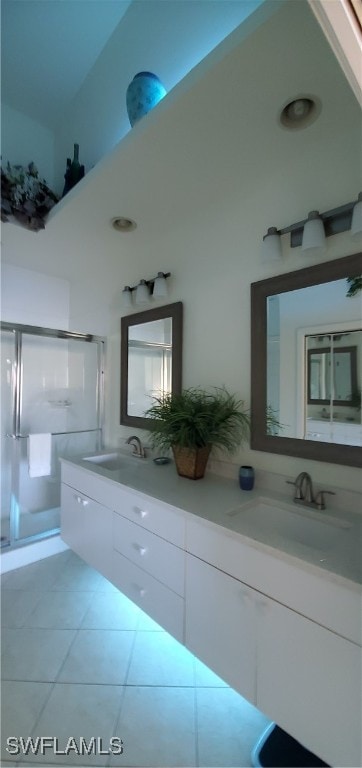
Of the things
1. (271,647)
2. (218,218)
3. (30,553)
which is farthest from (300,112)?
(30,553)

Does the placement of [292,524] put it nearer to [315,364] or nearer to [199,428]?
[199,428]

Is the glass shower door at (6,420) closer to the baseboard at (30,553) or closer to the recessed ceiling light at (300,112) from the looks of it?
the baseboard at (30,553)

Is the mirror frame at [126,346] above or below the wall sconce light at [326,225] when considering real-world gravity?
below

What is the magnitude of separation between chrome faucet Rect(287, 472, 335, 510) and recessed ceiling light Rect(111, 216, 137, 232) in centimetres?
168

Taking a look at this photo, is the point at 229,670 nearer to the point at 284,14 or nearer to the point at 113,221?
the point at 284,14

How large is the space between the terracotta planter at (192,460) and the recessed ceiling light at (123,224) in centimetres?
137

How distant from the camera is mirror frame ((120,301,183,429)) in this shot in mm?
1868

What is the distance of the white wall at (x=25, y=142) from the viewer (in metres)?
2.08

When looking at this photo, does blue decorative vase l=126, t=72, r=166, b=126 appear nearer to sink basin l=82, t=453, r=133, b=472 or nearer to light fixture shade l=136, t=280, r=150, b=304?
light fixture shade l=136, t=280, r=150, b=304

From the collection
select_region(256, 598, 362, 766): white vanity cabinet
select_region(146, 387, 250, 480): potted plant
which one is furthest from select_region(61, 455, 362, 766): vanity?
select_region(146, 387, 250, 480): potted plant

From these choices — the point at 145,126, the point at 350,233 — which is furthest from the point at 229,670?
the point at 145,126

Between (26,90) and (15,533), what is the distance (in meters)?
3.25

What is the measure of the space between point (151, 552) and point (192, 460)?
0.45 meters

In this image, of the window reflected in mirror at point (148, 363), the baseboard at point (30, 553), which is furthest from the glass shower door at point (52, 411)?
the window reflected in mirror at point (148, 363)
